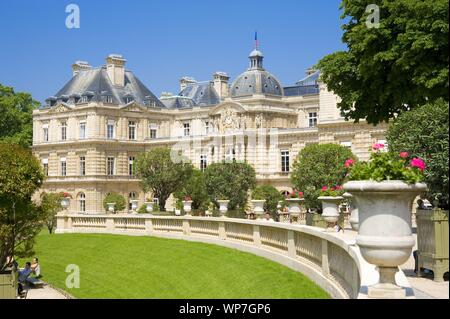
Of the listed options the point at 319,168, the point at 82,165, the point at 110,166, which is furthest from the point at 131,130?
the point at 319,168

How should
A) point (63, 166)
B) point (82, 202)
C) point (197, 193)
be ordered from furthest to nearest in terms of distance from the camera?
point (63, 166) → point (82, 202) → point (197, 193)

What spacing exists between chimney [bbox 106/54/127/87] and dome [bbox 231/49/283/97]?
44.6 ft

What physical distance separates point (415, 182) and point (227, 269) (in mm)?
13067

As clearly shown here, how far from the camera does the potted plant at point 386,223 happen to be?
8906 millimetres

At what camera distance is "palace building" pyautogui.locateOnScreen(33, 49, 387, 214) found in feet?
232

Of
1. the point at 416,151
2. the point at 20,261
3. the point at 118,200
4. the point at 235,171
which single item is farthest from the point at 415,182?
the point at 118,200

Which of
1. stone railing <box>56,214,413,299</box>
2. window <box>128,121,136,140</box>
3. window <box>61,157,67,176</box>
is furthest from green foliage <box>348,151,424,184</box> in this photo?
window <box>61,157,67,176</box>

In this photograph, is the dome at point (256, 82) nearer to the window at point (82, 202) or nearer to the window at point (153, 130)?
the window at point (153, 130)

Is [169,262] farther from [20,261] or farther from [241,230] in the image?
[20,261]

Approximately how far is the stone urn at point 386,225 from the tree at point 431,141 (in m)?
14.2

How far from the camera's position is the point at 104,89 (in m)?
80.5

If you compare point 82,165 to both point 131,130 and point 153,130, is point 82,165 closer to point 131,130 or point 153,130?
point 131,130

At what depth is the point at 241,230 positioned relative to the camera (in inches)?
1044

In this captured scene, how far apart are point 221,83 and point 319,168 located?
3950cm
